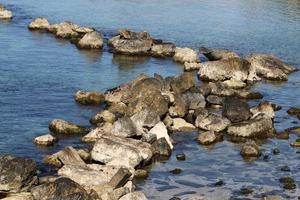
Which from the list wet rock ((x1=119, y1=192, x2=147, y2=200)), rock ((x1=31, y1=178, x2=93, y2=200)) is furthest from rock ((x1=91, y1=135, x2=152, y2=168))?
rock ((x1=31, y1=178, x2=93, y2=200))

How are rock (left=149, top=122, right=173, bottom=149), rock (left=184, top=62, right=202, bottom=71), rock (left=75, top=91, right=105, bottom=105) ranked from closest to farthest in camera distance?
rock (left=149, top=122, right=173, bottom=149), rock (left=75, top=91, right=105, bottom=105), rock (left=184, top=62, right=202, bottom=71)

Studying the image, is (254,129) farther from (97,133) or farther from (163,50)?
(163,50)

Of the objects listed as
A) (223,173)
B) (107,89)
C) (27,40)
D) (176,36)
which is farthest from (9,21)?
(223,173)

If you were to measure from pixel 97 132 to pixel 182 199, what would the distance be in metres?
12.5

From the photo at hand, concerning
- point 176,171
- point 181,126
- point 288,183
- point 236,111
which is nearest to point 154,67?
point 236,111

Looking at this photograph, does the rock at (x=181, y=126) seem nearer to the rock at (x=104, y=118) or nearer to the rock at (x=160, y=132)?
the rock at (x=160, y=132)

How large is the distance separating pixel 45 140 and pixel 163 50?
38169mm

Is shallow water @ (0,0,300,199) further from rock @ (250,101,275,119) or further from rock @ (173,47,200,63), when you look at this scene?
rock @ (250,101,275,119)

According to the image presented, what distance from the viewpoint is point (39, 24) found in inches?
3716

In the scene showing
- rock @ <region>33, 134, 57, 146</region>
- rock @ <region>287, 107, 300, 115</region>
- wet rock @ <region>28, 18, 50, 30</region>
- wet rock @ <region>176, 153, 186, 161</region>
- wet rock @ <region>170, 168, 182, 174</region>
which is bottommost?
wet rock @ <region>170, 168, 182, 174</region>

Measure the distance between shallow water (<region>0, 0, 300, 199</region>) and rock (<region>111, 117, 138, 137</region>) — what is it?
10.1 feet

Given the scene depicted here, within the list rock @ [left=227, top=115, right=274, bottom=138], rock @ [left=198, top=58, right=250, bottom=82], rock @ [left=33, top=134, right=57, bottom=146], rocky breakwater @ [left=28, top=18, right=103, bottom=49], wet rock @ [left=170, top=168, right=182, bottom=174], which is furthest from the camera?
rocky breakwater @ [left=28, top=18, right=103, bottom=49]

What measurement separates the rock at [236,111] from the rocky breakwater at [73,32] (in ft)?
110

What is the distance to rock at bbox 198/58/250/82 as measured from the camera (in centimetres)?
6894
